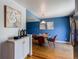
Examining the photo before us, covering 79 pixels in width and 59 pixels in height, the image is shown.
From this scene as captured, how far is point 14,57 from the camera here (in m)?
2.41

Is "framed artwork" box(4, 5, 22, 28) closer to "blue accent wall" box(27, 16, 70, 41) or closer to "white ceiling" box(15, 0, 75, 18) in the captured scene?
"white ceiling" box(15, 0, 75, 18)

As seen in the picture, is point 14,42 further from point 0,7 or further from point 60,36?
point 60,36

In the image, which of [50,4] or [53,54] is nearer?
[50,4]

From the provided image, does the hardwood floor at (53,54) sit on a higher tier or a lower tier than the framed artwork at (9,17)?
lower

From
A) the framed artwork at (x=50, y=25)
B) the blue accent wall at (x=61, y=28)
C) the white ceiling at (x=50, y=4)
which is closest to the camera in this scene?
the white ceiling at (x=50, y=4)

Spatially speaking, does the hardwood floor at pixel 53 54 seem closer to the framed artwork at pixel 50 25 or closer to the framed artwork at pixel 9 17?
the framed artwork at pixel 9 17

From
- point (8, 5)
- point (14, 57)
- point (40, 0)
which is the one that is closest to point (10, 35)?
point (14, 57)

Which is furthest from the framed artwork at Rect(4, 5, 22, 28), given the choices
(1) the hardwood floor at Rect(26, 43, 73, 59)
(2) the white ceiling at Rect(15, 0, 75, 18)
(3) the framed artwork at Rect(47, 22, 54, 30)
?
(3) the framed artwork at Rect(47, 22, 54, 30)

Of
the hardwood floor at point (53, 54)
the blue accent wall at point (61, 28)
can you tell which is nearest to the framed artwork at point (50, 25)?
the blue accent wall at point (61, 28)

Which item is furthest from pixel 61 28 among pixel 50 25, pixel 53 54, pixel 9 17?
pixel 9 17

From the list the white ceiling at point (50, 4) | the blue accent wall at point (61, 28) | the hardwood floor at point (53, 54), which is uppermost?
the white ceiling at point (50, 4)

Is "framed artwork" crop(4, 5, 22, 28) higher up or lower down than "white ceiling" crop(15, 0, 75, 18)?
lower down

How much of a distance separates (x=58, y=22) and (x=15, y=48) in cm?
581

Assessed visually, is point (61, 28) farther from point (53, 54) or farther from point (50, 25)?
point (53, 54)
